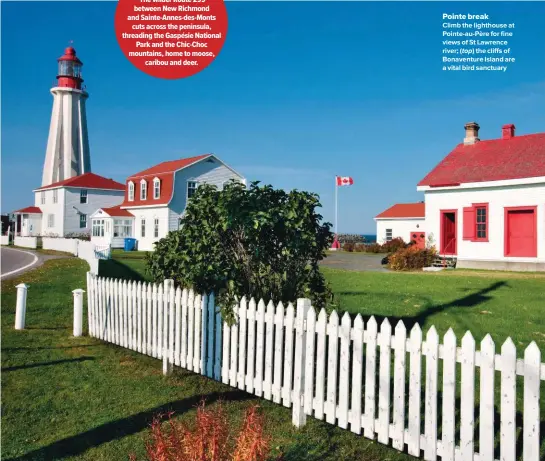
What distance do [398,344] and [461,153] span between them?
25628 millimetres

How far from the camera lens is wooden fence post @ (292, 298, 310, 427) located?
521cm

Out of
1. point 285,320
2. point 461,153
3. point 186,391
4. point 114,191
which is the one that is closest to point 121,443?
point 186,391

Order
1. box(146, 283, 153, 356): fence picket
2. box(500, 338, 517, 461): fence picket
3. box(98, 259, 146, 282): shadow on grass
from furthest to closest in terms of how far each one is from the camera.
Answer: box(98, 259, 146, 282): shadow on grass
box(146, 283, 153, 356): fence picket
box(500, 338, 517, 461): fence picket

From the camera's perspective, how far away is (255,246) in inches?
248

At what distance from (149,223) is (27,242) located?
30.0 feet

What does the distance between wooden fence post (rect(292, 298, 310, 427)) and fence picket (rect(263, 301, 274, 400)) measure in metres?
0.37

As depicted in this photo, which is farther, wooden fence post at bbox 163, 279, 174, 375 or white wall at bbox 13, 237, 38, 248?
white wall at bbox 13, 237, 38, 248

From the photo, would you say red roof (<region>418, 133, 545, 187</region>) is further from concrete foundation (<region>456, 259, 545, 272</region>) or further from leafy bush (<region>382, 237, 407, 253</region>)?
leafy bush (<region>382, 237, 407, 253</region>)

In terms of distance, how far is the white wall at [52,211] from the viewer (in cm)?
4772

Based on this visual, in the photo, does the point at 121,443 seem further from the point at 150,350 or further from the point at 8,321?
the point at 8,321

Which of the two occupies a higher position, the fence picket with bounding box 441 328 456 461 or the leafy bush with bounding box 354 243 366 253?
the leafy bush with bounding box 354 243 366 253

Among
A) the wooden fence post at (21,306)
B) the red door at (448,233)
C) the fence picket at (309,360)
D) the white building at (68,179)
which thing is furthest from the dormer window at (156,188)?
the fence picket at (309,360)

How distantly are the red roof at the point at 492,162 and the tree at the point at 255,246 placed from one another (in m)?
18.9

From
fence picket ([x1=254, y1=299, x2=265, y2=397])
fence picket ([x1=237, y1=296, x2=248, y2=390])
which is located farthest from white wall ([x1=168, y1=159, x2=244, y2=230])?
fence picket ([x1=254, y1=299, x2=265, y2=397])
